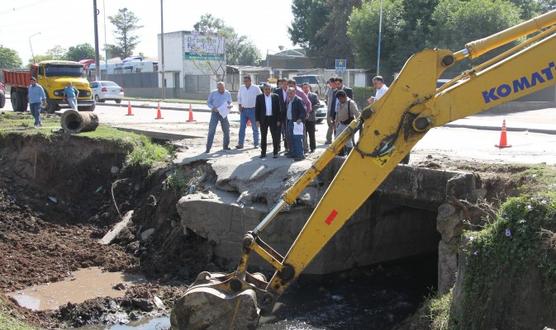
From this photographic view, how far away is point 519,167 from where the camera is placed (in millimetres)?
9508

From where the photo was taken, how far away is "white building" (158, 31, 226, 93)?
54.3 m

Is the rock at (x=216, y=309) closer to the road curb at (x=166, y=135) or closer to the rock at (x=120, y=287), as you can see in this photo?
the rock at (x=120, y=287)

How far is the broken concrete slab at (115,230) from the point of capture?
12.9m

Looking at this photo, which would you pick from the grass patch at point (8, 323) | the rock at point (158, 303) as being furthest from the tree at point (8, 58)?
the grass patch at point (8, 323)

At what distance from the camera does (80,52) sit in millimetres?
103812

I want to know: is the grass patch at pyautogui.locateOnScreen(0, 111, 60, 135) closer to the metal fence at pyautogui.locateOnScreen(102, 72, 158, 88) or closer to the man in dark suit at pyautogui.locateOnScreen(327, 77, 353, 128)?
the man in dark suit at pyautogui.locateOnScreen(327, 77, 353, 128)

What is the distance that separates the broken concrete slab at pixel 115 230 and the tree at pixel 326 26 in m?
38.9

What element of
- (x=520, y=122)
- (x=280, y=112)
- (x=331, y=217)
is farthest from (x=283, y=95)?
(x=520, y=122)

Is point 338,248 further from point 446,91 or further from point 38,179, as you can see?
point 38,179

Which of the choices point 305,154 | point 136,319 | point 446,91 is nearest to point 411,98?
point 446,91

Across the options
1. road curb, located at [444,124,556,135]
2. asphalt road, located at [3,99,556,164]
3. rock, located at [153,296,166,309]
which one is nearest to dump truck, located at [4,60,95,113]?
asphalt road, located at [3,99,556,164]

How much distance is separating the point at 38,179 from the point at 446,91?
1196 centimetres

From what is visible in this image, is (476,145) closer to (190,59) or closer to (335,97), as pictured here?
(335,97)

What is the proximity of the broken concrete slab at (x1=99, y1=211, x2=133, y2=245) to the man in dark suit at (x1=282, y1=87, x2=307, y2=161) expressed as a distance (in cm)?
399
